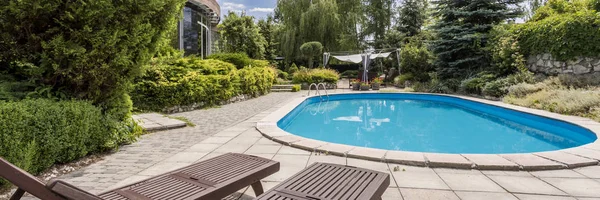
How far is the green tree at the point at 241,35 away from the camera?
17.3m

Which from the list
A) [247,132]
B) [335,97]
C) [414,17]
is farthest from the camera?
[414,17]

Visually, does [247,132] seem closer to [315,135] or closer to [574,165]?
[315,135]

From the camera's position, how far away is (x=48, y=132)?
287 centimetres

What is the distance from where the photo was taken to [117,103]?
13.2 feet

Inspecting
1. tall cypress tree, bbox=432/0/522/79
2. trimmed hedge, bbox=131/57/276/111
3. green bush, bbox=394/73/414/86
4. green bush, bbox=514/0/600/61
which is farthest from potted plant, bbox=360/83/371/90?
trimmed hedge, bbox=131/57/276/111

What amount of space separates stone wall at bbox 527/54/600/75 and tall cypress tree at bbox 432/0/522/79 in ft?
6.07

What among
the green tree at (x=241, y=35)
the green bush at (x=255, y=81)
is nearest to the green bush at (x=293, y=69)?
the green tree at (x=241, y=35)

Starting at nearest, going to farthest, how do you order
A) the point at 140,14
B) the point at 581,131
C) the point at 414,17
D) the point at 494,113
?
the point at 140,14 → the point at 581,131 → the point at 494,113 → the point at 414,17

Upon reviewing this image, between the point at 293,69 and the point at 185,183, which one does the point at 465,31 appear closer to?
the point at 293,69

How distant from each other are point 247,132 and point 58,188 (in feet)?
12.7

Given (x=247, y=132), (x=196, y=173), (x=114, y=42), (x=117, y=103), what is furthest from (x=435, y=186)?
(x=117, y=103)

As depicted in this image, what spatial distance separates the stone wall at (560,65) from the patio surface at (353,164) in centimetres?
754

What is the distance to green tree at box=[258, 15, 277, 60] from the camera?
21141 mm

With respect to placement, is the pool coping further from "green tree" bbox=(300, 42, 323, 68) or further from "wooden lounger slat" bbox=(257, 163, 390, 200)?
"green tree" bbox=(300, 42, 323, 68)
